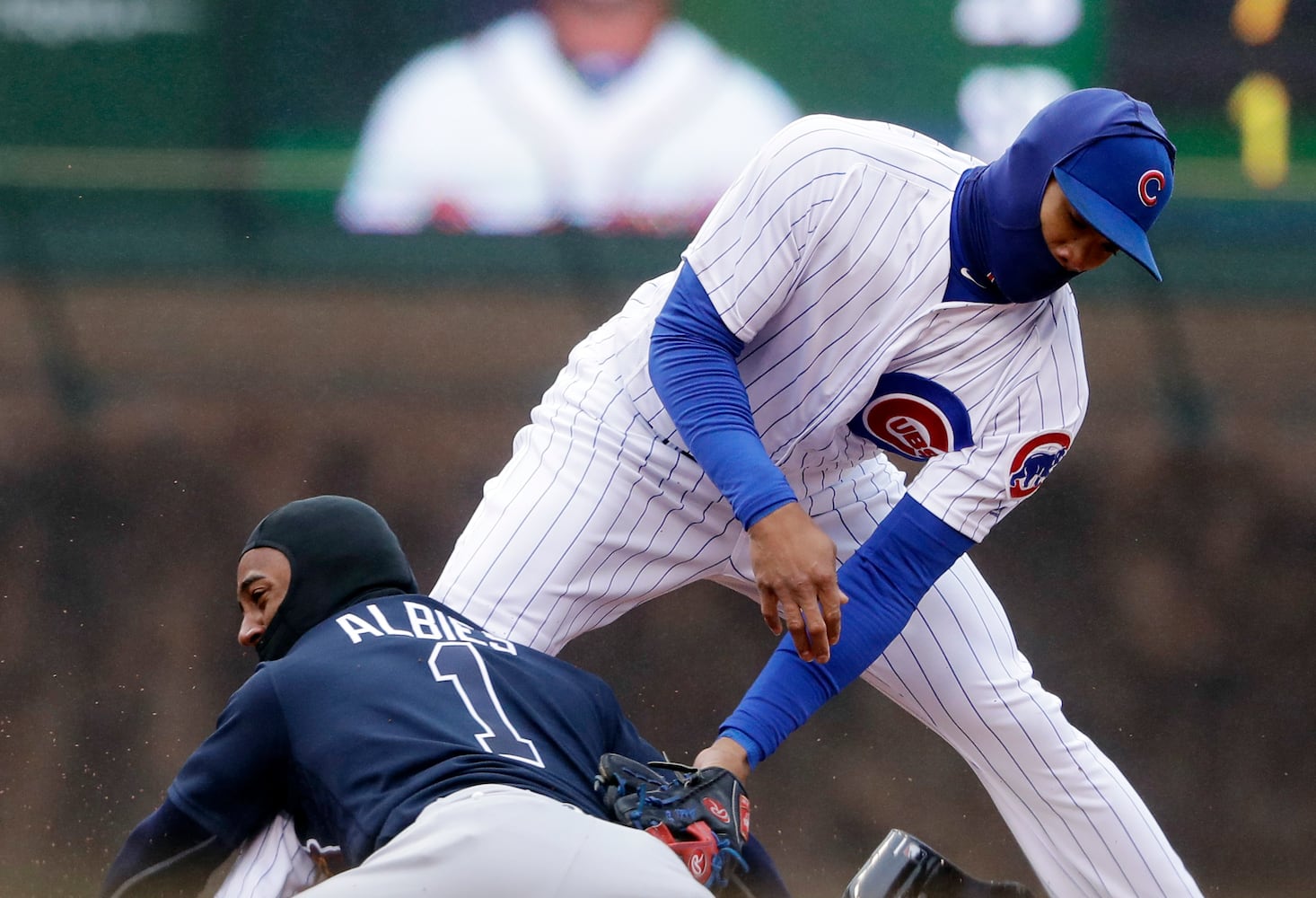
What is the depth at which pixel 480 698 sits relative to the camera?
1504mm

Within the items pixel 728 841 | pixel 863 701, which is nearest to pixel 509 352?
pixel 863 701

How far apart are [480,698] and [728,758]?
0.31 metres

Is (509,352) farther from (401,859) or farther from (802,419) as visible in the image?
(401,859)

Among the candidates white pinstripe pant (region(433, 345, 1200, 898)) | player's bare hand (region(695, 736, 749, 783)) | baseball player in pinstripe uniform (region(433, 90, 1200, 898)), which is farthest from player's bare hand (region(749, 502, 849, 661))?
white pinstripe pant (region(433, 345, 1200, 898))

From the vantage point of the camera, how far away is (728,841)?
1.51 metres

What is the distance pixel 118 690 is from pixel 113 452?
1.66ft

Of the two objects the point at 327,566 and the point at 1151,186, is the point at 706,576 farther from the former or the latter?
the point at 1151,186

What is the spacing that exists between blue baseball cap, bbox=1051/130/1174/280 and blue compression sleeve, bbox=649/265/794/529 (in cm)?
44

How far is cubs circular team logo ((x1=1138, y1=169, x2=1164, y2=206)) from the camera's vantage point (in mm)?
1665

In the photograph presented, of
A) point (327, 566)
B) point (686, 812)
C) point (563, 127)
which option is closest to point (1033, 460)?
point (686, 812)

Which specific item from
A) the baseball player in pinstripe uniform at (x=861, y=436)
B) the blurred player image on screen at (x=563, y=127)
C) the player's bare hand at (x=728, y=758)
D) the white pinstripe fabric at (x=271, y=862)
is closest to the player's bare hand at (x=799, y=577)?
the baseball player in pinstripe uniform at (x=861, y=436)

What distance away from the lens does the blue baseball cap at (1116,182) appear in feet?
5.41

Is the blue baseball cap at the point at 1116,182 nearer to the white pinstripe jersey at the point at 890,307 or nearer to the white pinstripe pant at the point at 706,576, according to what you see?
the white pinstripe jersey at the point at 890,307

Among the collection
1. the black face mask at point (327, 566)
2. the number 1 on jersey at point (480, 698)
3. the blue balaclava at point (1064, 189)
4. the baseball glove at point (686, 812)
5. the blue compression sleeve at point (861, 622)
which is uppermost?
the blue balaclava at point (1064, 189)
